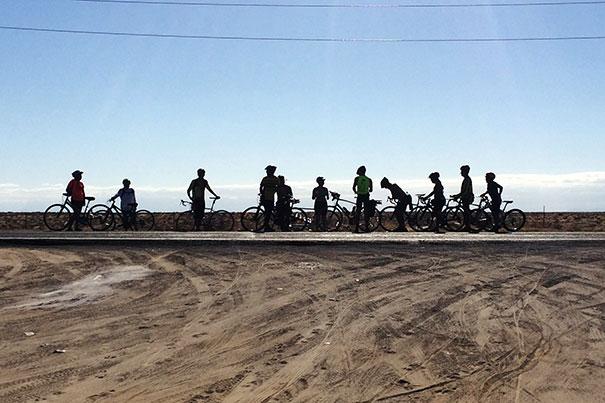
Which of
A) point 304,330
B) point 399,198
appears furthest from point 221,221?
point 304,330

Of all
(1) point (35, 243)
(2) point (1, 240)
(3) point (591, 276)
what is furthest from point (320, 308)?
(2) point (1, 240)

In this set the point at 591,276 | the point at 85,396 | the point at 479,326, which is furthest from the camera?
the point at 591,276

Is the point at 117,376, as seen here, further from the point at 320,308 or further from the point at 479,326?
the point at 479,326

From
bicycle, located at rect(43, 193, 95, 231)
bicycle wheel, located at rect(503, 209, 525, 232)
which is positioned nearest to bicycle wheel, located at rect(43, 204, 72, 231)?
bicycle, located at rect(43, 193, 95, 231)

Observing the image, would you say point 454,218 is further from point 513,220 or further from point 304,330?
point 304,330

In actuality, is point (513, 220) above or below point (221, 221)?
above

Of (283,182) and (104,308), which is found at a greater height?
(283,182)

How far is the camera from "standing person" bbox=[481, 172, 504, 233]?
69.8 ft

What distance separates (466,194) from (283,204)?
18.9ft

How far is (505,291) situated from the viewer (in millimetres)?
8953

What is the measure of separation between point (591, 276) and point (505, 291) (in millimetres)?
2150

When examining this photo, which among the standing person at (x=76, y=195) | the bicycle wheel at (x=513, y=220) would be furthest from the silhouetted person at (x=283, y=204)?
the bicycle wheel at (x=513, y=220)

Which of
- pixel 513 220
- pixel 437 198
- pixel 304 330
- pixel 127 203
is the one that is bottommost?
pixel 304 330

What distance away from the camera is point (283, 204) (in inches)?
864
